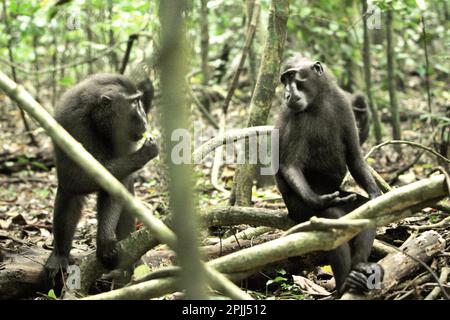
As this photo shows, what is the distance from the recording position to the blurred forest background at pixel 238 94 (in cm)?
548

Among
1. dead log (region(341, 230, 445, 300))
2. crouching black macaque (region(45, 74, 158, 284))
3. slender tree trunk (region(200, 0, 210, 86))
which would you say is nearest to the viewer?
dead log (region(341, 230, 445, 300))

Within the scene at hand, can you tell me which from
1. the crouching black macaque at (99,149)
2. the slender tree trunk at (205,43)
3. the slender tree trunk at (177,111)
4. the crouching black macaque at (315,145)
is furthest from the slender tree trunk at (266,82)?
the slender tree trunk at (177,111)

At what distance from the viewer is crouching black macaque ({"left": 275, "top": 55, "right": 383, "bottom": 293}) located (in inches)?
196

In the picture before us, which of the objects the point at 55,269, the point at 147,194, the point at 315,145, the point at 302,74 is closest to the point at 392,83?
the point at 147,194

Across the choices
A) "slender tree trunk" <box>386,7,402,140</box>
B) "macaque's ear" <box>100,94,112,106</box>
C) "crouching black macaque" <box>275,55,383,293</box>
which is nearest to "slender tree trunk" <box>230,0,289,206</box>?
"crouching black macaque" <box>275,55,383,293</box>

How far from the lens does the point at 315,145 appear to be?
5.26 metres

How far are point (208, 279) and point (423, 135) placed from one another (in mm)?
8785

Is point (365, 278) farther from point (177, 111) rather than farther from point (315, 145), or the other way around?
point (177, 111)

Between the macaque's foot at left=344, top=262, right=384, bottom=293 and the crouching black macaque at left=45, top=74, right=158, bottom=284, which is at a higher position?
the crouching black macaque at left=45, top=74, right=158, bottom=284

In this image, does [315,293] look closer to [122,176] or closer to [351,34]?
[122,176]

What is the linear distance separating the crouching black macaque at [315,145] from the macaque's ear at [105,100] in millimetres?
1795

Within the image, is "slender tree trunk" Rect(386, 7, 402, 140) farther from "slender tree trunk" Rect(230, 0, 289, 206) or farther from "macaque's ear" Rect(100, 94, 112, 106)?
"macaque's ear" Rect(100, 94, 112, 106)
